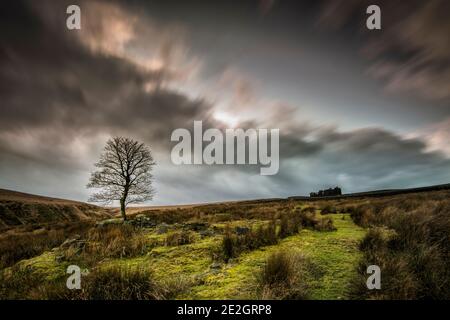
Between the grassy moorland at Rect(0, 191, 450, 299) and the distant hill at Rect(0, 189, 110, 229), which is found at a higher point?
the grassy moorland at Rect(0, 191, 450, 299)

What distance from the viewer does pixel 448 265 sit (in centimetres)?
365

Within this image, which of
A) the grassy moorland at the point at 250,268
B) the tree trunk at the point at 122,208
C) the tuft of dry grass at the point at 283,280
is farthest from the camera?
the tree trunk at the point at 122,208

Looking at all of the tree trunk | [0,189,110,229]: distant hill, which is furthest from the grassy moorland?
[0,189,110,229]: distant hill

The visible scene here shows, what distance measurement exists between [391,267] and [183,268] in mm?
3785

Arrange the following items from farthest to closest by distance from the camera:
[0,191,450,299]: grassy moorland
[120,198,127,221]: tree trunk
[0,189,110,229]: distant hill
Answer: [0,189,110,229]: distant hill, [120,198,127,221]: tree trunk, [0,191,450,299]: grassy moorland

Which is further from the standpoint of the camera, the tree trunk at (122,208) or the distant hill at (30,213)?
the distant hill at (30,213)

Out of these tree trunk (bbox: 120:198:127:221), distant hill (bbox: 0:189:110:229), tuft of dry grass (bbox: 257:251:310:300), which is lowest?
distant hill (bbox: 0:189:110:229)

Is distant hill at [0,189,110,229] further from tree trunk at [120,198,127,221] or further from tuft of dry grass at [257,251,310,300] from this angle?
tuft of dry grass at [257,251,310,300]

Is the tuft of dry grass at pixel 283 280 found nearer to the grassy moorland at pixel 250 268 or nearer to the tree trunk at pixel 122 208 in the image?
the grassy moorland at pixel 250 268

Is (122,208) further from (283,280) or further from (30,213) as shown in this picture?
(30,213)

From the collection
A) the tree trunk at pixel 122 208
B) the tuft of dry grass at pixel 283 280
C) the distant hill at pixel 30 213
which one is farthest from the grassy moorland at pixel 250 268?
the distant hill at pixel 30 213

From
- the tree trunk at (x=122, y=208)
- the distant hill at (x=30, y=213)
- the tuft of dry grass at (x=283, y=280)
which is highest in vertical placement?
the tuft of dry grass at (x=283, y=280)

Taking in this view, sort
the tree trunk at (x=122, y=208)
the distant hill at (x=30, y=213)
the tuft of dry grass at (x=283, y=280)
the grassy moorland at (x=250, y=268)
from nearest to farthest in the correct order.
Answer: the tuft of dry grass at (x=283, y=280) → the grassy moorland at (x=250, y=268) → the tree trunk at (x=122, y=208) → the distant hill at (x=30, y=213)
